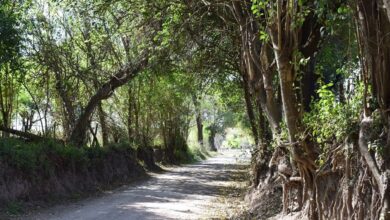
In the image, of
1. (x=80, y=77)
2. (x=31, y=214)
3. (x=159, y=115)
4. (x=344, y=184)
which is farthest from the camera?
(x=159, y=115)

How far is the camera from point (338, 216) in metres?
6.97

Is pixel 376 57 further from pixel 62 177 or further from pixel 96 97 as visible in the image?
pixel 96 97

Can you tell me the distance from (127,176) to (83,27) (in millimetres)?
7367

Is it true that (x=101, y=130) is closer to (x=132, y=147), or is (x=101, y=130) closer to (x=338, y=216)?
(x=132, y=147)

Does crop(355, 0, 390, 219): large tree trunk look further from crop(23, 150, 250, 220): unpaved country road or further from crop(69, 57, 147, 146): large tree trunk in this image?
crop(69, 57, 147, 146): large tree trunk

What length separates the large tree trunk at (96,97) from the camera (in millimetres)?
20656

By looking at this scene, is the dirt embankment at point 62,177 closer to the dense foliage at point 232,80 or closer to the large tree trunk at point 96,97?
the dense foliage at point 232,80

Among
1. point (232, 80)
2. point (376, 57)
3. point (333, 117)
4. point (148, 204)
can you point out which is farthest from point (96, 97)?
point (376, 57)

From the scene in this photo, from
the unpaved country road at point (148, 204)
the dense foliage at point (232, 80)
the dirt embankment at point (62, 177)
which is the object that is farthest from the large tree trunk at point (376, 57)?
the dirt embankment at point (62, 177)

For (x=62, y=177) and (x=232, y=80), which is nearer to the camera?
(x=62, y=177)

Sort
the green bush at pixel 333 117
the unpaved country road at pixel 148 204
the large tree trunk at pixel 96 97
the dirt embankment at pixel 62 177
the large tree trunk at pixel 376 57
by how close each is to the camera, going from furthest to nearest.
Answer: the large tree trunk at pixel 96 97
the dirt embankment at pixel 62 177
the unpaved country road at pixel 148 204
the green bush at pixel 333 117
the large tree trunk at pixel 376 57

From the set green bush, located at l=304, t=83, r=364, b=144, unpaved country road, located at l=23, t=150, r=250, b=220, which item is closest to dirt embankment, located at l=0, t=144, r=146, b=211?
unpaved country road, located at l=23, t=150, r=250, b=220

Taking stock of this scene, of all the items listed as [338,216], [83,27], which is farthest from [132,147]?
[338,216]

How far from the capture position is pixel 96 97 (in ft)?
70.1
